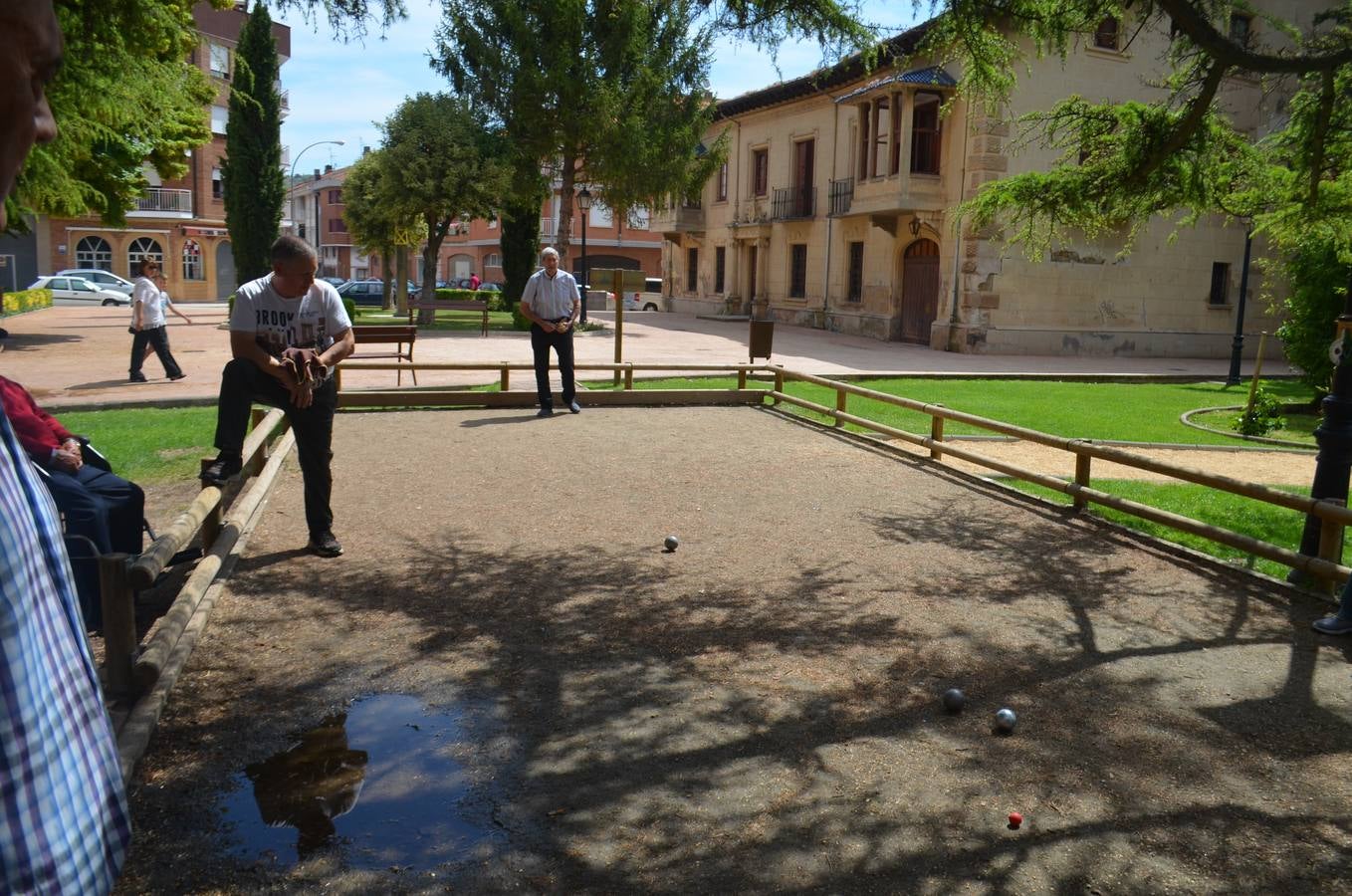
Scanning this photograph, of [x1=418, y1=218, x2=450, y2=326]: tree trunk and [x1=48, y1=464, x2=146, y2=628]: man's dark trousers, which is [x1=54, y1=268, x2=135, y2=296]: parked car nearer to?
[x1=418, y1=218, x2=450, y2=326]: tree trunk

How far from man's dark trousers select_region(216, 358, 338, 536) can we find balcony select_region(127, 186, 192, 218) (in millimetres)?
55769

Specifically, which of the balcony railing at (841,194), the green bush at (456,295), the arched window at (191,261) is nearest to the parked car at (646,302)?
the green bush at (456,295)

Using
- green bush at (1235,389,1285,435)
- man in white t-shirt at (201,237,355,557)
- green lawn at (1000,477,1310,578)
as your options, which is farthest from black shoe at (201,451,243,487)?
green bush at (1235,389,1285,435)

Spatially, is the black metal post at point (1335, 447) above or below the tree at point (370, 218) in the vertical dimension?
below

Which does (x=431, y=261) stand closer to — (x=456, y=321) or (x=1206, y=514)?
(x=456, y=321)

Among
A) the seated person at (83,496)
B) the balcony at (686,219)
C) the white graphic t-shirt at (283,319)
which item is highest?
the balcony at (686,219)

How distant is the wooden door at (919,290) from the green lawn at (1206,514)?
20.5 meters

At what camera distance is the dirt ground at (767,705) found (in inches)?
135

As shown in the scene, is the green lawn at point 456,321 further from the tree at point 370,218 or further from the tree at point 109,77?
the tree at point 109,77

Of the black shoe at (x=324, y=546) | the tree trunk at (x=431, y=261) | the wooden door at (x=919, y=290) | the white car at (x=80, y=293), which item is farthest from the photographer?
the white car at (x=80, y=293)

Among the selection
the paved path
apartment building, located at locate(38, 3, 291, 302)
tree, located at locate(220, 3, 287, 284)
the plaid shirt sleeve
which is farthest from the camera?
apartment building, located at locate(38, 3, 291, 302)

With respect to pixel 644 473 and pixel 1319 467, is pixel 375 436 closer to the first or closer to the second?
pixel 644 473

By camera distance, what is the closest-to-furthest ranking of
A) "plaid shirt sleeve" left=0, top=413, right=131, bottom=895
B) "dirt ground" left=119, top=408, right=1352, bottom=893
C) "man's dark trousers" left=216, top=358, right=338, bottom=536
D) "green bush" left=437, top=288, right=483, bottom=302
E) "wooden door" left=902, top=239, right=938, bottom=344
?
"plaid shirt sleeve" left=0, top=413, right=131, bottom=895, "dirt ground" left=119, top=408, right=1352, bottom=893, "man's dark trousers" left=216, top=358, right=338, bottom=536, "wooden door" left=902, top=239, right=938, bottom=344, "green bush" left=437, top=288, right=483, bottom=302

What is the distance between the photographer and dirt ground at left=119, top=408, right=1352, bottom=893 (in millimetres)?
3432
